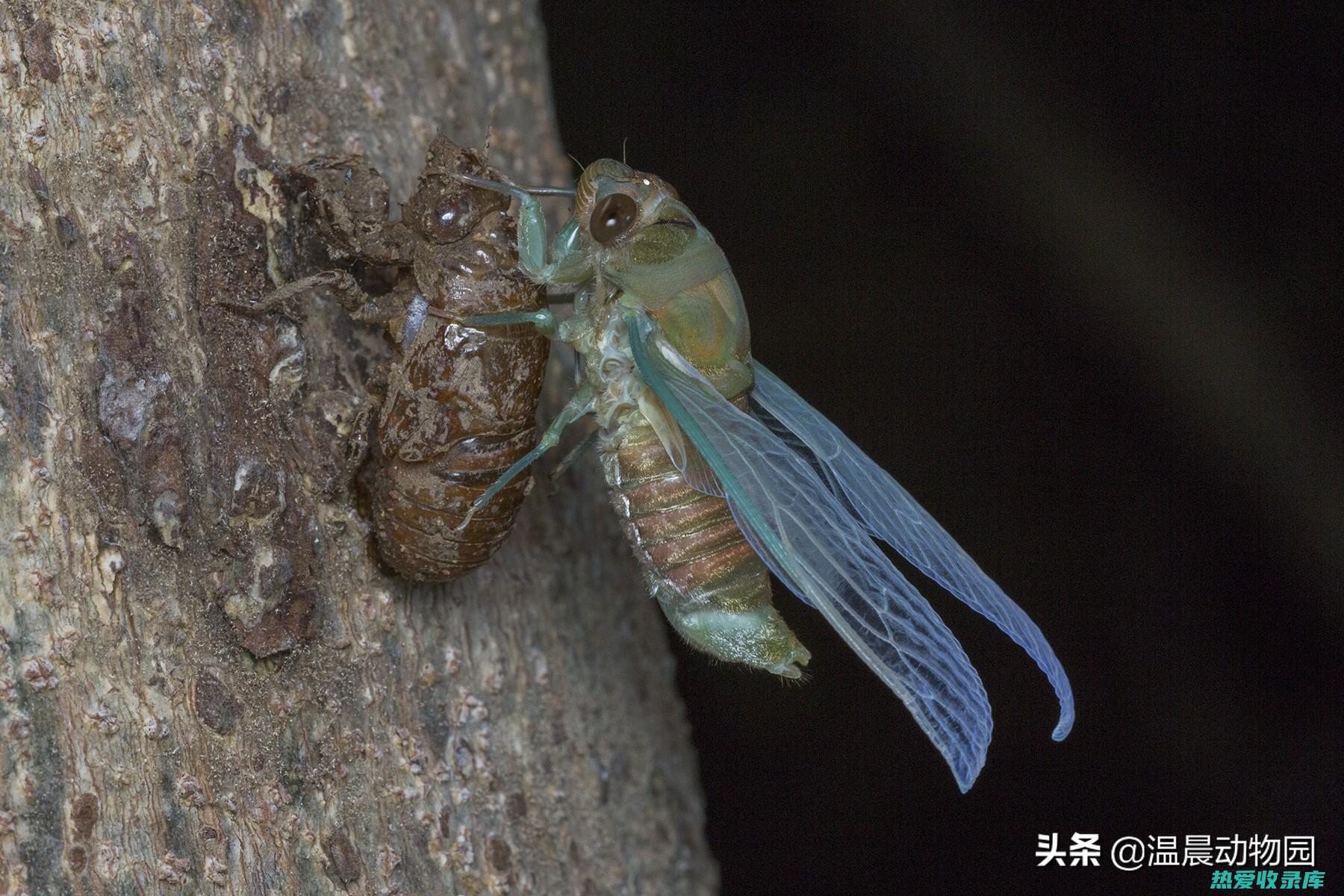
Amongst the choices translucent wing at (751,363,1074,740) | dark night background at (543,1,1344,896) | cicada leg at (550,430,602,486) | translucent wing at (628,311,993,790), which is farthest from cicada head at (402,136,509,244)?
dark night background at (543,1,1344,896)

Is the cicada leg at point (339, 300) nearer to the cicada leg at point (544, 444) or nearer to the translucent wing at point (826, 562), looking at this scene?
the cicada leg at point (544, 444)

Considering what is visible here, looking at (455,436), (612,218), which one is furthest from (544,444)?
(612,218)

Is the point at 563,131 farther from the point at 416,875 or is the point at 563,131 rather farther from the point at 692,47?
the point at 416,875

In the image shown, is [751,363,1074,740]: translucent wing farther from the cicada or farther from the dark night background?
the dark night background

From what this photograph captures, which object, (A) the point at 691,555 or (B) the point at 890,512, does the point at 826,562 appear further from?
(B) the point at 890,512

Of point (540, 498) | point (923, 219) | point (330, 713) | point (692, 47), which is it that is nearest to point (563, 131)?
point (692, 47)

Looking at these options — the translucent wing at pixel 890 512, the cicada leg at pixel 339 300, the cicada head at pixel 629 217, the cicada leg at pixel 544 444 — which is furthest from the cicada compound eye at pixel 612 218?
the translucent wing at pixel 890 512
